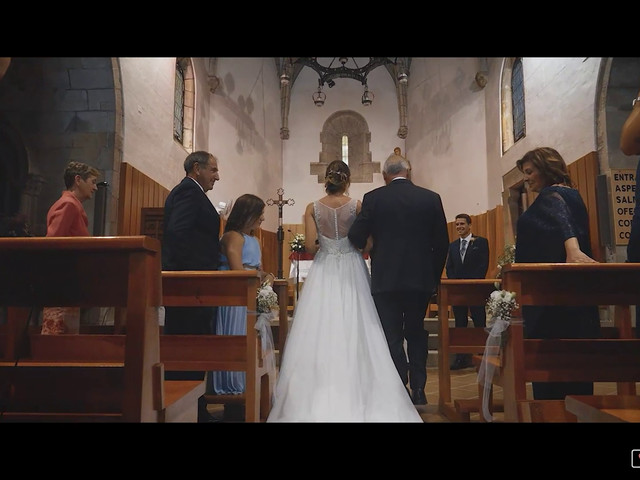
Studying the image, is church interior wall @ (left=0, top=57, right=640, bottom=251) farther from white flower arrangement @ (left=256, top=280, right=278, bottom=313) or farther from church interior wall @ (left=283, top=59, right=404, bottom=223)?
white flower arrangement @ (left=256, top=280, right=278, bottom=313)

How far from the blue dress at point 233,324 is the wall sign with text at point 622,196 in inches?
157

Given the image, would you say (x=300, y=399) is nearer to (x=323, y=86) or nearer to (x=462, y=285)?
(x=462, y=285)

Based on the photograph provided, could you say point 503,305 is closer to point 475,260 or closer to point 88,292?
point 88,292

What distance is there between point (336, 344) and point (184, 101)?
643 centimetres

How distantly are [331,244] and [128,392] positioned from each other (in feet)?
6.21

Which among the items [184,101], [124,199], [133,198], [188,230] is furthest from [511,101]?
[188,230]

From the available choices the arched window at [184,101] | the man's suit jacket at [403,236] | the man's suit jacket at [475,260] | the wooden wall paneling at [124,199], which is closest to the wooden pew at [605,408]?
the man's suit jacket at [403,236]

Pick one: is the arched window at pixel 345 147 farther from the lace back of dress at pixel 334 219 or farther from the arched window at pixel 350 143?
the lace back of dress at pixel 334 219

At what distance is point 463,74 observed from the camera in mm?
9344

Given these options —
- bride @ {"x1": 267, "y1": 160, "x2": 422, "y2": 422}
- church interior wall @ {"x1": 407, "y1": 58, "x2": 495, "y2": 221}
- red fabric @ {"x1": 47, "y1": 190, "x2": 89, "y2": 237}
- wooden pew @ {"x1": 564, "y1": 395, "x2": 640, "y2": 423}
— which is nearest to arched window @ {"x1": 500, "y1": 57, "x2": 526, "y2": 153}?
church interior wall @ {"x1": 407, "y1": 58, "x2": 495, "y2": 221}

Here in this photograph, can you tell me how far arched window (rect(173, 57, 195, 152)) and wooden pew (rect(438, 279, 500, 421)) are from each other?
5638 mm

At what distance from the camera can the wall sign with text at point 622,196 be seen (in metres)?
5.18

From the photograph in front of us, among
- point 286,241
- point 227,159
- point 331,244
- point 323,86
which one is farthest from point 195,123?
point 331,244

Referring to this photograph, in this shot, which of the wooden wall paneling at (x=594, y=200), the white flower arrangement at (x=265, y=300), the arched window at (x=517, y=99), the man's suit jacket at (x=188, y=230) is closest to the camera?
the white flower arrangement at (x=265, y=300)
